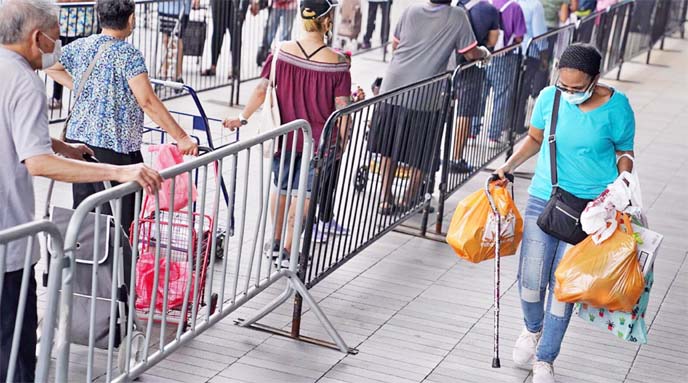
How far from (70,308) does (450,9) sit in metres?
5.17

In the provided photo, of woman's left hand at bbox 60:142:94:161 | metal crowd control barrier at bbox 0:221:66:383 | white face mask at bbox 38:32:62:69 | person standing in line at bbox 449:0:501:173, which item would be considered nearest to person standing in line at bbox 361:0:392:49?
person standing in line at bbox 449:0:501:173

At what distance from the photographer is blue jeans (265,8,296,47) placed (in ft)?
49.6

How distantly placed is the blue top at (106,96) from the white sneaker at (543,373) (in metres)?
2.44

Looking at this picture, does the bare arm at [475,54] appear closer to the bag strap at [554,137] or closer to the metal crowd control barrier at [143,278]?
the metal crowd control barrier at [143,278]

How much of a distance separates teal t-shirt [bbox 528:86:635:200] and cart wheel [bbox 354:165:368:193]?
1.43 m

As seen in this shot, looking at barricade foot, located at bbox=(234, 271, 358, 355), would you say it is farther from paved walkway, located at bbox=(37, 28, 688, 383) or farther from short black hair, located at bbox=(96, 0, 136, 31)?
short black hair, located at bbox=(96, 0, 136, 31)

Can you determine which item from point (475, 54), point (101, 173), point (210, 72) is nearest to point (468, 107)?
point (475, 54)

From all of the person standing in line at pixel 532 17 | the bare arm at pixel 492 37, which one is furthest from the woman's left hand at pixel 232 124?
the person standing in line at pixel 532 17

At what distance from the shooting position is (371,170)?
7270mm

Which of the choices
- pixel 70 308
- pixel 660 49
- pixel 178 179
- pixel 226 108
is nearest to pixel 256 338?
pixel 178 179

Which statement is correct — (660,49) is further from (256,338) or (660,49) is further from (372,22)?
(256,338)

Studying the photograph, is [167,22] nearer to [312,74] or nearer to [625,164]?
[312,74]

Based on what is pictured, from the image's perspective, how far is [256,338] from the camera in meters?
6.23

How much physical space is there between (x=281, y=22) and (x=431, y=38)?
688 centimetres
